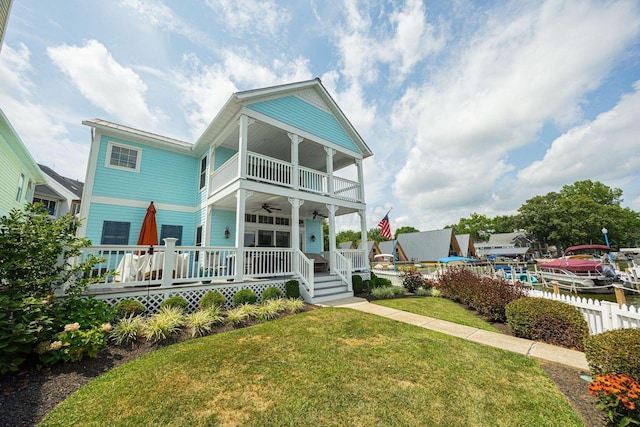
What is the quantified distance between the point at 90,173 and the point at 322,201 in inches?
349

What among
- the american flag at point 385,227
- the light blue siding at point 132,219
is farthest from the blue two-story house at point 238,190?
the american flag at point 385,227

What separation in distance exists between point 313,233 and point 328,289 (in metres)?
5.10

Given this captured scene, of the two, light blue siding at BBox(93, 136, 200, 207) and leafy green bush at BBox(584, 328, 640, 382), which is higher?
light blue siding at BBox(93, 136, 200, 207)

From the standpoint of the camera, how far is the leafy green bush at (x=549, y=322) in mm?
4871

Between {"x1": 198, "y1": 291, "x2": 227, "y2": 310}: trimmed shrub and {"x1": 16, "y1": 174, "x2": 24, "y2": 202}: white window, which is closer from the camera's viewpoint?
{"x1": 198, "y1": 291, "x2": 227, "y2": 310}: trimmed shrub

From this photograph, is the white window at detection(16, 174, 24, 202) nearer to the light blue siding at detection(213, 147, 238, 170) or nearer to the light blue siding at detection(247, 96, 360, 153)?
the light blue siding at detection(213, 147, 238, 170)

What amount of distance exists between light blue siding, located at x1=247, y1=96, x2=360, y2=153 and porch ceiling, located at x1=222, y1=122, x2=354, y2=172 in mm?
513

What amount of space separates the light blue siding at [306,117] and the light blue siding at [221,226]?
4630 millimetres

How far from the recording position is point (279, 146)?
11.8 m

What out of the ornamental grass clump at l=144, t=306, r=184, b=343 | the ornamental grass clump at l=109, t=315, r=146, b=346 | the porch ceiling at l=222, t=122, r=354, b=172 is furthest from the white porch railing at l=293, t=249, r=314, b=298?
the porch ceiling at l=222, t=122, r=354, b=172

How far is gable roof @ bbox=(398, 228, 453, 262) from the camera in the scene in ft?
109

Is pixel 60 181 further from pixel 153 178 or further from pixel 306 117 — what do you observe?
pixel 306 117

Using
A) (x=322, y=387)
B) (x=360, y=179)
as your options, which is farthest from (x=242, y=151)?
(x=322, y=387)

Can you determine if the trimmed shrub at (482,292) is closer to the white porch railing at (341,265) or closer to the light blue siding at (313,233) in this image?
the white porch railing at (341,265)
